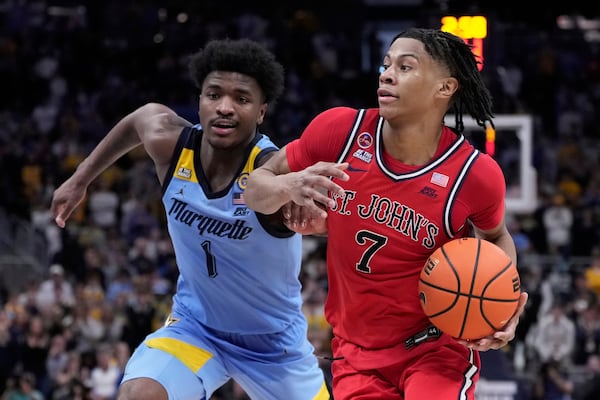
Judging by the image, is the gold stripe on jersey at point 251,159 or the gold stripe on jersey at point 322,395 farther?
the gold stripe on jersey at point 322,395

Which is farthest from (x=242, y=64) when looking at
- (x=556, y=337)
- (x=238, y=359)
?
(x=556, y=337)

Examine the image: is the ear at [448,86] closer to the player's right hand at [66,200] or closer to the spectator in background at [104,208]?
the player's right hand at [66,200]

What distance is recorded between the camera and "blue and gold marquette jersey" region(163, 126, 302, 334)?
5027 millimetres

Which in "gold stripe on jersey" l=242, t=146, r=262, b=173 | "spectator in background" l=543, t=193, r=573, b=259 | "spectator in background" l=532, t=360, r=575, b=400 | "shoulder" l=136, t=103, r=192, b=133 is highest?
"shoulder" l=136, t=103, r=192, b=133

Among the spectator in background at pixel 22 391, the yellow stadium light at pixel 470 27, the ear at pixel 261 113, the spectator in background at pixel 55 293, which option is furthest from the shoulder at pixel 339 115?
the spectator in background at pixel 55 293

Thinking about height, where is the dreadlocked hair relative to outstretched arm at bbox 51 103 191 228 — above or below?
above

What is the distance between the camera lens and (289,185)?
13.5 ft

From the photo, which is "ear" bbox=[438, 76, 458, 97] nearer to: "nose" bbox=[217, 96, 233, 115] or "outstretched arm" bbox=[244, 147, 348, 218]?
"outstretched arm" bbox=[244, 147, 348, 218]

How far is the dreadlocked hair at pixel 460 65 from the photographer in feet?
14.8

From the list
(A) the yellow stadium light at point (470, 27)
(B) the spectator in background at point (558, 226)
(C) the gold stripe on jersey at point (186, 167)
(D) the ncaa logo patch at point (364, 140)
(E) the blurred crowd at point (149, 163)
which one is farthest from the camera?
(B) the spectator in background at point (558, 226)

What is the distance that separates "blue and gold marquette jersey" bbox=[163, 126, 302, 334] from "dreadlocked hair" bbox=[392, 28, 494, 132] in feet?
3.39

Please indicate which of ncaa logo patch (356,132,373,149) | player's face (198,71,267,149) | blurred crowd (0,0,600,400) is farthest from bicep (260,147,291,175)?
blurred crowd (0,0,600,400)

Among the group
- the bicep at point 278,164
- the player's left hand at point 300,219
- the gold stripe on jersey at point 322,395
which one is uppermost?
the bicep at point 278,164

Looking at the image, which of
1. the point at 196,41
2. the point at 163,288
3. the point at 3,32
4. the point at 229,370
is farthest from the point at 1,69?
the point at 229,370
